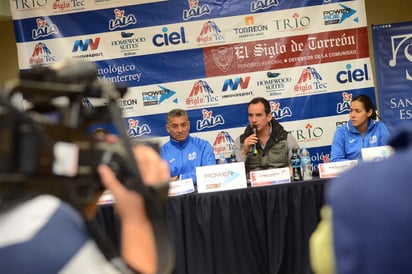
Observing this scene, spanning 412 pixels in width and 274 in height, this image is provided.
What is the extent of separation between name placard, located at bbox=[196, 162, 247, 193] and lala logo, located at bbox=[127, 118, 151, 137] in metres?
1.63

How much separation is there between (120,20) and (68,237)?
4860 millimetres

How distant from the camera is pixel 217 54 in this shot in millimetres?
5457

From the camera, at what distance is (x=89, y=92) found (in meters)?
0.92

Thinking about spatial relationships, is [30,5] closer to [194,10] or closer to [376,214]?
[194,10]

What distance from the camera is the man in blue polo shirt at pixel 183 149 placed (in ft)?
15.1

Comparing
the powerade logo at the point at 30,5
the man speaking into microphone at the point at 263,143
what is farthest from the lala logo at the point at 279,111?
the powerade logo at the point at 30,5

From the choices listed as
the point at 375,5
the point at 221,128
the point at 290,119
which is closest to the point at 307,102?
the point at 290,119

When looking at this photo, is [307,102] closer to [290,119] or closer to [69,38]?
[290,119]

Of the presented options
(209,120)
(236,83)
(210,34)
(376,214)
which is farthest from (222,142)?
(376,214)

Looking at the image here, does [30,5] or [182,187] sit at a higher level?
[30,5]

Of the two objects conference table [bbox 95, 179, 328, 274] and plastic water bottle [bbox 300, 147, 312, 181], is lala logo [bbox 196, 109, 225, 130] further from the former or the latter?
conference table [bbox 95, 179, 328, 274]

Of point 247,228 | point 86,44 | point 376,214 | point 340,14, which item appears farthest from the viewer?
point 86,44

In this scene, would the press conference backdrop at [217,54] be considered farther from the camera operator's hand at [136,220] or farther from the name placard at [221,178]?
the camera operator's hand at [136,220]

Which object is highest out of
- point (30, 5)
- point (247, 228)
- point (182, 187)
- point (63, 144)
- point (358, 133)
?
point (30, 5)
